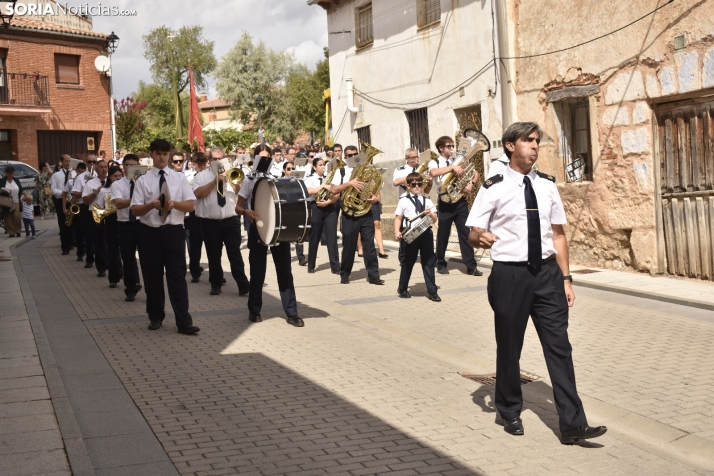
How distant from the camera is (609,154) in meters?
13.2

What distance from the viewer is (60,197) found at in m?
18.1

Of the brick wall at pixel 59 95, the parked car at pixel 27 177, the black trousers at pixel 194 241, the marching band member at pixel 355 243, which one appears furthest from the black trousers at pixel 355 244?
the brick wall at pixel 59 95

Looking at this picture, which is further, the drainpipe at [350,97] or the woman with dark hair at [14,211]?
the drainpipe at [350,97]

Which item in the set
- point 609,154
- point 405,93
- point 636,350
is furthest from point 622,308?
point 405,93

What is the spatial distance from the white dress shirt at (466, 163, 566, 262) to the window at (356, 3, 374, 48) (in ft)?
55.7

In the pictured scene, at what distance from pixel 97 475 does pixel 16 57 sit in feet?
116

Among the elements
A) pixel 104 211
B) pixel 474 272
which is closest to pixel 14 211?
pixel 104 211

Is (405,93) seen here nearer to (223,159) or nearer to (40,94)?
(223,159)

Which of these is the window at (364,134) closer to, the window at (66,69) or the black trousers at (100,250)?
the black trousers at (100,250)

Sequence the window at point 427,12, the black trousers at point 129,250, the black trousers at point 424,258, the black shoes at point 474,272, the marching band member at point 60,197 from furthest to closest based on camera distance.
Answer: the window at point 427,12 → the marching band member at point 60,197 → the black shoes at point 474,272 → the black trousers at point 129,250 → the black trousers at point 424,258

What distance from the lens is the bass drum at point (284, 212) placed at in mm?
9305

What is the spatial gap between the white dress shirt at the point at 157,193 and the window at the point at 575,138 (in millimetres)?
6983

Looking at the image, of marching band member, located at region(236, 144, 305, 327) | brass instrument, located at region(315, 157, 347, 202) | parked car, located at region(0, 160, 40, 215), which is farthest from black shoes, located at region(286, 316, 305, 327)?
parked car, located at region(0, 160, 40, 215)

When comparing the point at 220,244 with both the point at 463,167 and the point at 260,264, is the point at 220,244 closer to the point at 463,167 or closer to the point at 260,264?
the point at 260,264
